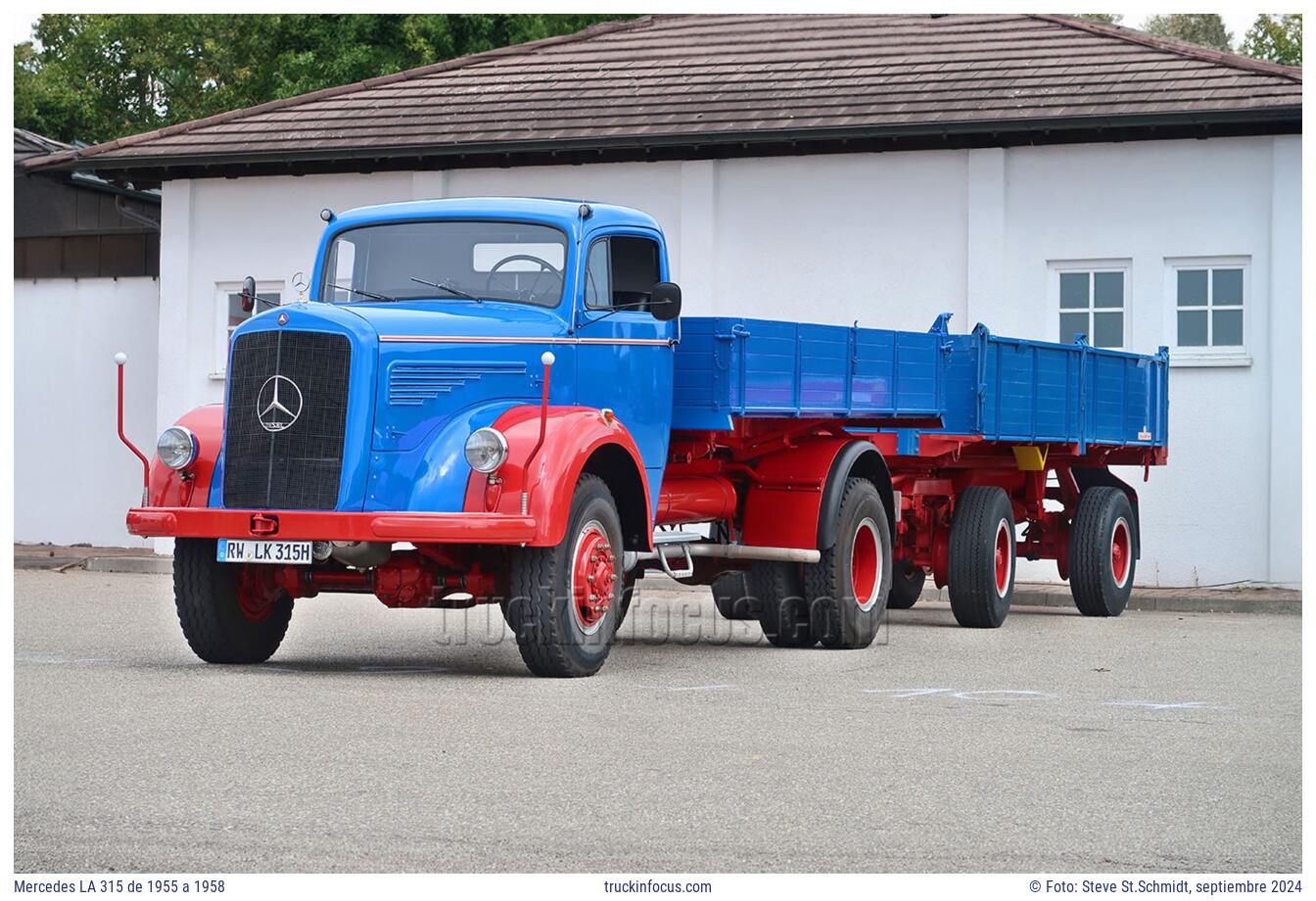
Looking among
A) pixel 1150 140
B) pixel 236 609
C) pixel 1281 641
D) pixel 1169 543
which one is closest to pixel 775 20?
pixel 1150 140

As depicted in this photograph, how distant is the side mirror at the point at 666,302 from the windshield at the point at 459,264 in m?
0.54

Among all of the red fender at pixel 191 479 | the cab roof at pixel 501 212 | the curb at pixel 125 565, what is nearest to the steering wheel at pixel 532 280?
the cab roof at pixel 501 212

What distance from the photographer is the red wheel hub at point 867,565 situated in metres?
13.4

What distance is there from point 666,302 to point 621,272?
1.63 feet

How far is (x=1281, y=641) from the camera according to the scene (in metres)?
14.1

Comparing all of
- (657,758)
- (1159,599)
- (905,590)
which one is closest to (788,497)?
(905,590)

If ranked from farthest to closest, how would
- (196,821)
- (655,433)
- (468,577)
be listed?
(655,433), (468,577), (196,821)

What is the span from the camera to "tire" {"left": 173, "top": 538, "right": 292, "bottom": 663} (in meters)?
11.3

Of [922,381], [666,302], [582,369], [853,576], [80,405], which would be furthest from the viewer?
[80,405]

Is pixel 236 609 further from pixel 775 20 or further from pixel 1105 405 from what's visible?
pixel 775 20

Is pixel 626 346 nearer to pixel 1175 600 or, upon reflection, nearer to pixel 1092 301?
pixel 1175 600

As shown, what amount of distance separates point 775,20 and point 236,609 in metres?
14.1

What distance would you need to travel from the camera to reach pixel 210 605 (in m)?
11.3

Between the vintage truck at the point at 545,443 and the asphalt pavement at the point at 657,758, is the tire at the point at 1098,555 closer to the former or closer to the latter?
the vintage truck at the point at 545,443
